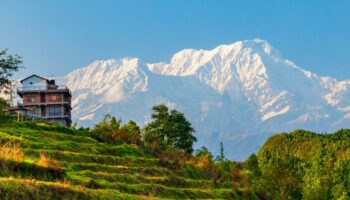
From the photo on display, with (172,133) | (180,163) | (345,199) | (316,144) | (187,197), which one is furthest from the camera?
(172,133)

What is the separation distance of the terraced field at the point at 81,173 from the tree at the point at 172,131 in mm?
51511

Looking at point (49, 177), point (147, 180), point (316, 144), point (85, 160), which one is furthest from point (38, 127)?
point (316, 144)

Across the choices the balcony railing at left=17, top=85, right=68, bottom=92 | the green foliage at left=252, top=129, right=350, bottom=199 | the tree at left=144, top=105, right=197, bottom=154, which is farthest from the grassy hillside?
the balcony railing at left=17, top=85, right=68, bottom=92

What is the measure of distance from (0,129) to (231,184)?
21.2 m

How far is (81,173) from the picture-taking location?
3225 centimetres

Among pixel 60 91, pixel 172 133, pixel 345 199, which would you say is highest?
pixel 60 91

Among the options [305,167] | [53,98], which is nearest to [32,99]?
[53,98]

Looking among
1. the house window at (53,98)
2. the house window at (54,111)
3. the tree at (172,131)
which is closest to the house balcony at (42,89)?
the house window at (53,98)

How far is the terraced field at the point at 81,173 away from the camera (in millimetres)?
19500

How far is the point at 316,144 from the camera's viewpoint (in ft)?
301

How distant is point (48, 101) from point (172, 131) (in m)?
44.8

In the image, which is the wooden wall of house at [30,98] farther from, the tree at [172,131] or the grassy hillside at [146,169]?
the grassy hillside at [146,169]

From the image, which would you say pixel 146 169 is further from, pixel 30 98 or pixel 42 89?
pixel 30 98

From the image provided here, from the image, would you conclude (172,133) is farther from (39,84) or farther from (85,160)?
(85,160)
